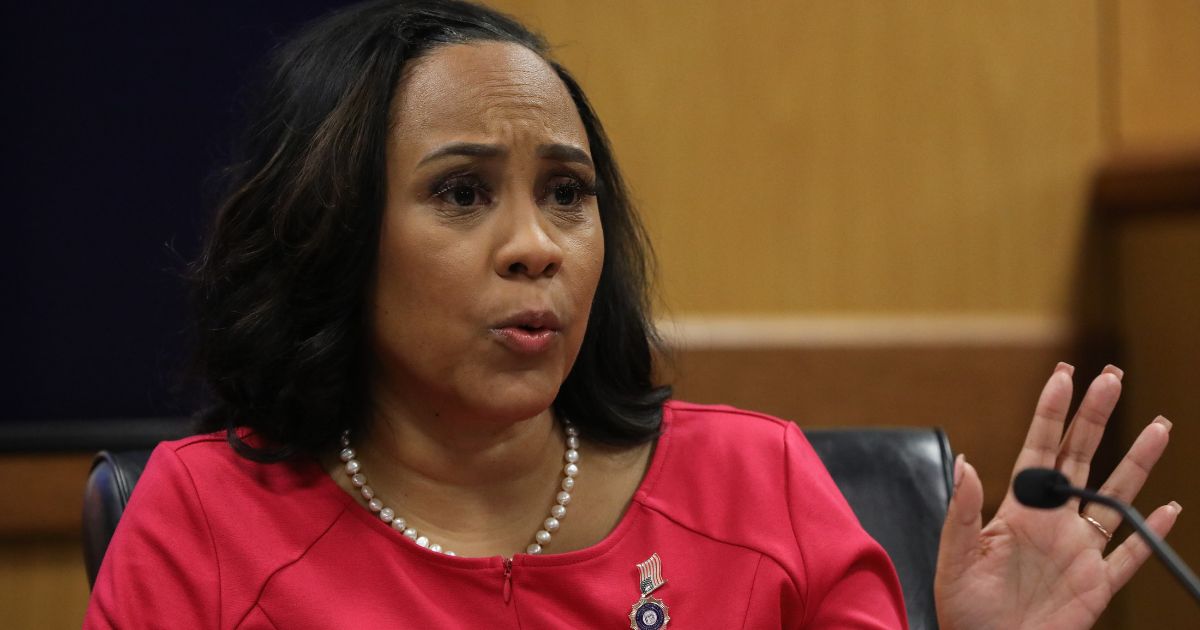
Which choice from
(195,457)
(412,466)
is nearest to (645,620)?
(412,466)

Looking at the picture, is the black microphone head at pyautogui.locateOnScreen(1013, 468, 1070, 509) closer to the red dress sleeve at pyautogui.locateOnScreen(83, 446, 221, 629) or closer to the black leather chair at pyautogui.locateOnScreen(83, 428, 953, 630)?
the black leather chair at pyautogui.locateOnScreen(83, 428, 953, 630)

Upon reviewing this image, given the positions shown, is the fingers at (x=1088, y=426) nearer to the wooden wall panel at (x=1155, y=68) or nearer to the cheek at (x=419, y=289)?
the cheek at (x=419, y=289)

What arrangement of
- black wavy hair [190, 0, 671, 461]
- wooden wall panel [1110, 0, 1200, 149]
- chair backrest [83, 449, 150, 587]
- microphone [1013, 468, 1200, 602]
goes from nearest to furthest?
microphone [1013, 468, 1200, 602], black wavy hair [190, 0, 671, 461], chair backrest [83, 449, 150, 587], wooden wall panel [1110, 0, 1200, 149]

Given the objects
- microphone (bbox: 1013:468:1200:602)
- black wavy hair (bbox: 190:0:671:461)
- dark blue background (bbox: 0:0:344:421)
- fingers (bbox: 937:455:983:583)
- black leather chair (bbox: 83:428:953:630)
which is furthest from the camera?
dark blue background (bbox: 0:0:344:421)

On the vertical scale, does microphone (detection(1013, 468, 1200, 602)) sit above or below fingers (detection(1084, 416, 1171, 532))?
above

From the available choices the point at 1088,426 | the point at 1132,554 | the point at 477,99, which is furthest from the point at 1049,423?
the point at 477,99

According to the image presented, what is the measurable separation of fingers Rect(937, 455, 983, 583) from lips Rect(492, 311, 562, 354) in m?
0.42

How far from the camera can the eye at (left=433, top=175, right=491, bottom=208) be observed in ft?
4.37

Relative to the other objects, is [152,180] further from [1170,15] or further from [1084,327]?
[1170,15]

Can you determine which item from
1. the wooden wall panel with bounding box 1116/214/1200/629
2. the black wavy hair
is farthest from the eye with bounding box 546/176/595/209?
the wooden wall panel with bounding box 1116/214/1200/629

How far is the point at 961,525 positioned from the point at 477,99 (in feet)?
2.12

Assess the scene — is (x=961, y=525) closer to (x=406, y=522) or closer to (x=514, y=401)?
(x=514, y=401)

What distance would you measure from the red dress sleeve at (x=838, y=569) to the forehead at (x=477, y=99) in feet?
1.56

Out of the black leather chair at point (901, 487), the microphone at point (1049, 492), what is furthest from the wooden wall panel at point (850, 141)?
the microphone at point (1049, 492)
